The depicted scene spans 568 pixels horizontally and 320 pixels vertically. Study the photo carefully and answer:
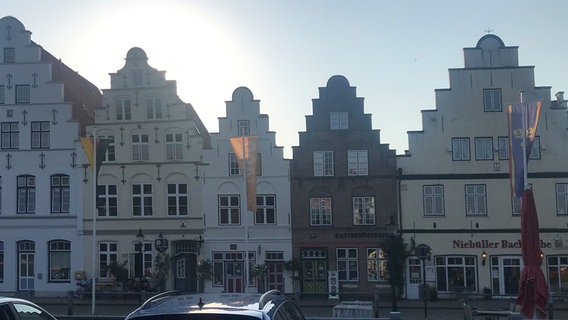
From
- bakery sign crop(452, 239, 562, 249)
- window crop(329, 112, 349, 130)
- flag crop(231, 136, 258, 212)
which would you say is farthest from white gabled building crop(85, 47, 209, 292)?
bakery sign crop(452, 239, 562, 249)

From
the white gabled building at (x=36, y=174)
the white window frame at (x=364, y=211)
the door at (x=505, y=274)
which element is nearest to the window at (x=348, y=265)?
the white window frame at (x=364, y=211)

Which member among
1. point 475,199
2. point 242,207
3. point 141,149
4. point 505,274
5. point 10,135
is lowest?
point 505,274

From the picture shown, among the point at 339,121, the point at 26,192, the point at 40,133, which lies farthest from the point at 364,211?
the point at 26,192

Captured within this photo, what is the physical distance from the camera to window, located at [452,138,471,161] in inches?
1419

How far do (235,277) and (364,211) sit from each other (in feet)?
25.3

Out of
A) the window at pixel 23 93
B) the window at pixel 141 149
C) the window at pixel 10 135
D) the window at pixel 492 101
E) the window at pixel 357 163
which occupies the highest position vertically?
the window at pixel 23 93

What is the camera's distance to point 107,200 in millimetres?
37906

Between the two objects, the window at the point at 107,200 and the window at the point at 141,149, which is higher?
the window at the point at 141,149

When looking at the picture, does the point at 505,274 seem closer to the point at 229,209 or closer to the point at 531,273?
the point at 229,209

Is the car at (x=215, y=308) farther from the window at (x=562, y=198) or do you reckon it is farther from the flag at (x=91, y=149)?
the window at (x=562, y=198)

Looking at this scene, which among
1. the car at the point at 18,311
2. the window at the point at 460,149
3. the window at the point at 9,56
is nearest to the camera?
the car at the point at 18,311

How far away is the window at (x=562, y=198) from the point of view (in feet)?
115

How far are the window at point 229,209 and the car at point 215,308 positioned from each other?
3040 centimetres

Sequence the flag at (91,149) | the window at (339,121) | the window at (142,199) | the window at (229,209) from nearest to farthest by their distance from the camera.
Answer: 1. the flag at (91,149)
2. the window at (339,121)
3. the window at (229,209)
4. the window at (142,199)
